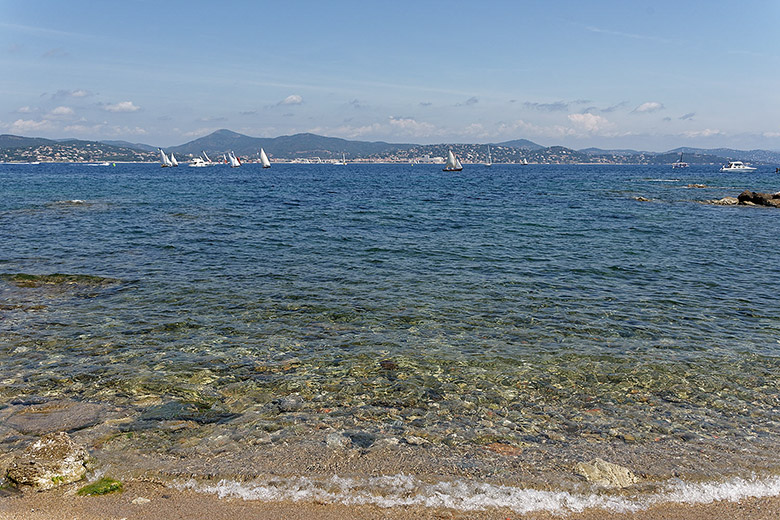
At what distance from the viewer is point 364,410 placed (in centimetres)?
935

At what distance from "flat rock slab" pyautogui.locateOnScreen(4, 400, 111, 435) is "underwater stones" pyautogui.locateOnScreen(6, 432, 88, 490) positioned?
4.32 ft

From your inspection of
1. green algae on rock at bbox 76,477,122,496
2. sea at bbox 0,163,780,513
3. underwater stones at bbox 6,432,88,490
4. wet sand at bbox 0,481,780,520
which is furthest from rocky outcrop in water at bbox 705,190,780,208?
underwater stones at bbox 6,432,88,490

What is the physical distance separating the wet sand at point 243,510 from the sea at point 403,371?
0.21 meters

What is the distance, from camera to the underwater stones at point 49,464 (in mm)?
6746

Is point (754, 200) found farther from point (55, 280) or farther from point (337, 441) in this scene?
point (55, 280)

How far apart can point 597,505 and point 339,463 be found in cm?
356

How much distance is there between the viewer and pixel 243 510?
6371 mm

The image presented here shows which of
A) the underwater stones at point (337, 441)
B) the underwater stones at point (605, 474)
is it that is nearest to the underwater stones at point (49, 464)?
the underwater stones at point (337, 441)

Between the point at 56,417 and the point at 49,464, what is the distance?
7.68 ft

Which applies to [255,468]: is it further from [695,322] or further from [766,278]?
[766,278]

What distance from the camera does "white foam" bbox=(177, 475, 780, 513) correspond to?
657 cm

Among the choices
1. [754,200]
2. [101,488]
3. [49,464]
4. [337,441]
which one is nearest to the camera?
[101,488]

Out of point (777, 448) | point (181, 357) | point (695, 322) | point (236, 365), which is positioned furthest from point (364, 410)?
point (695, 322)

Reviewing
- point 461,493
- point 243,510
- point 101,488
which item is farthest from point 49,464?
point 461,493
